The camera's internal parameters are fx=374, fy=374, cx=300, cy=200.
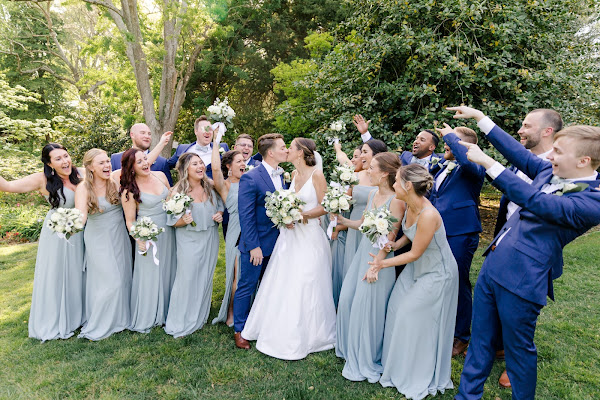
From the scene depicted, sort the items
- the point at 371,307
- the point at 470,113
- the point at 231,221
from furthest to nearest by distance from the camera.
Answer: the point at 231,221 < the point at 371,307 < the point at 470,113

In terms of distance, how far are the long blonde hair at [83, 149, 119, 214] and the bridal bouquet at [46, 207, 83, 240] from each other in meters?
0.42

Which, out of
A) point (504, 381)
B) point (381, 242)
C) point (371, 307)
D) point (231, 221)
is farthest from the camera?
point (231, 221)

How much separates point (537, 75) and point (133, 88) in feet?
47.8

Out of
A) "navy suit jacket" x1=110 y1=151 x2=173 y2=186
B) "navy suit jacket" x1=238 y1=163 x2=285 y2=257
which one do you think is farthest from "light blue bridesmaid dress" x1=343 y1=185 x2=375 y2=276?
"navy suit jacket" x1=110 y1=151 x2=173 y2=186

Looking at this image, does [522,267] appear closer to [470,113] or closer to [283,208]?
[470,113]

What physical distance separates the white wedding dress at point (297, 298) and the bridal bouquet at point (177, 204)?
131 centimetres

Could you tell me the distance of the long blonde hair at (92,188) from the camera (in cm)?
498

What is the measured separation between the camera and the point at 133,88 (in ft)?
51.5

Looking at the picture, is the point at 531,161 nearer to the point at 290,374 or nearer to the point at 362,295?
the point at 362,295

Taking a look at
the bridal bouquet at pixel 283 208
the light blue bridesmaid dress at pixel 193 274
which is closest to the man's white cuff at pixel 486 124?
the bridal bouquet at pixel 283 208

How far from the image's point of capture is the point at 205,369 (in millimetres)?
4266

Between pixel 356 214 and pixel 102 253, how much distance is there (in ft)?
11.5

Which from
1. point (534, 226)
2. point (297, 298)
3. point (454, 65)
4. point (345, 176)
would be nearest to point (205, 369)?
point (297, 298)

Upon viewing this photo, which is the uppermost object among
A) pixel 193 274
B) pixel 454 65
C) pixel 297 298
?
pixel 454 65
